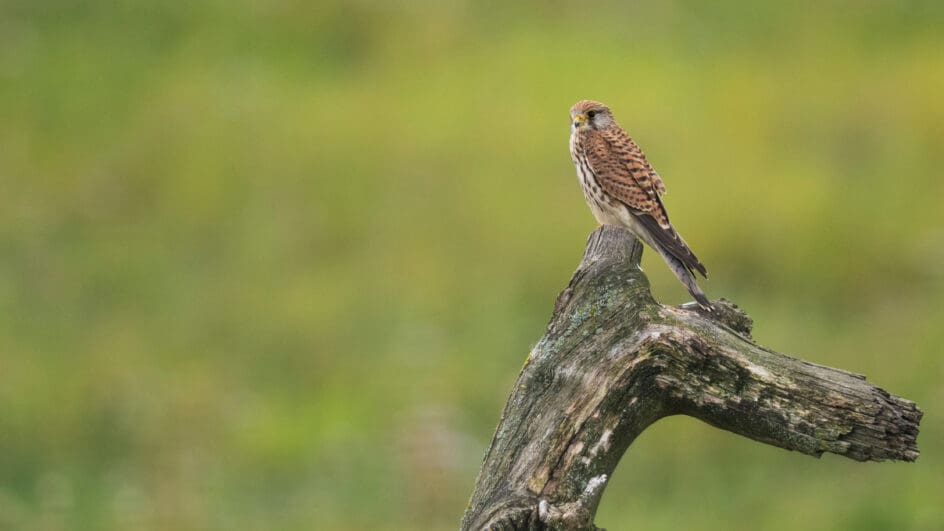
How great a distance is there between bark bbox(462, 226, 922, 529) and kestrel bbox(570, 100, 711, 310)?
1875 millimetres

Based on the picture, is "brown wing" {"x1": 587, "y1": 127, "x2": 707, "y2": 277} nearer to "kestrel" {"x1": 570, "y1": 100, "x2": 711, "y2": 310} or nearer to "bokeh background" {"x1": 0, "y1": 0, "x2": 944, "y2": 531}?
"kestrel" {"x1": 570, "y1": 100, "x2": 711, "y2": 310}

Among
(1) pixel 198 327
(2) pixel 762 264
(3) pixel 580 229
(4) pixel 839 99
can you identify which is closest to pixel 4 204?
(1) pixel 198 327

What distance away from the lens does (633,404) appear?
4.20 meters

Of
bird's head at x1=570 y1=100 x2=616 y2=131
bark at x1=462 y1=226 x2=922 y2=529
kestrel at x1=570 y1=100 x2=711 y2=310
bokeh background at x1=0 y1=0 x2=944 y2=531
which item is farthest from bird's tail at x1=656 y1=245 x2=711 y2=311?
bokeh background at x1=0 y1=0 x2=944 y2=531

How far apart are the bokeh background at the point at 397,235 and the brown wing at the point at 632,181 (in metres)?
3.57

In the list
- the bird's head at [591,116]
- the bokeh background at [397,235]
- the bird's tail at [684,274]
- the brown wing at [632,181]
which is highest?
the bokeh background at [397,235]

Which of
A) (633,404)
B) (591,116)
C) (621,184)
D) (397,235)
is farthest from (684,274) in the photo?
(397,235)

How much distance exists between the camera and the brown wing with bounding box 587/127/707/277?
6.38 meters

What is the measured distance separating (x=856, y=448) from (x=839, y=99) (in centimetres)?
1046

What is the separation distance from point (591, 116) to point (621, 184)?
1.94 ft

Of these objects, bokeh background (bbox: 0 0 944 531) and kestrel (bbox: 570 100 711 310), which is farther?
bokeh background (bbox: 0 0 944 531)

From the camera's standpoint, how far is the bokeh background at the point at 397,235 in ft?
33.7

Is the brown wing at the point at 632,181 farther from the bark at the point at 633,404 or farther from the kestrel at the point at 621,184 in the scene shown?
the bark at the point at 633,404

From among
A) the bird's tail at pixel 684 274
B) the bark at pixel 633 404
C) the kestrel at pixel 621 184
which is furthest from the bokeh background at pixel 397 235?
the bark at pixel 633 404
